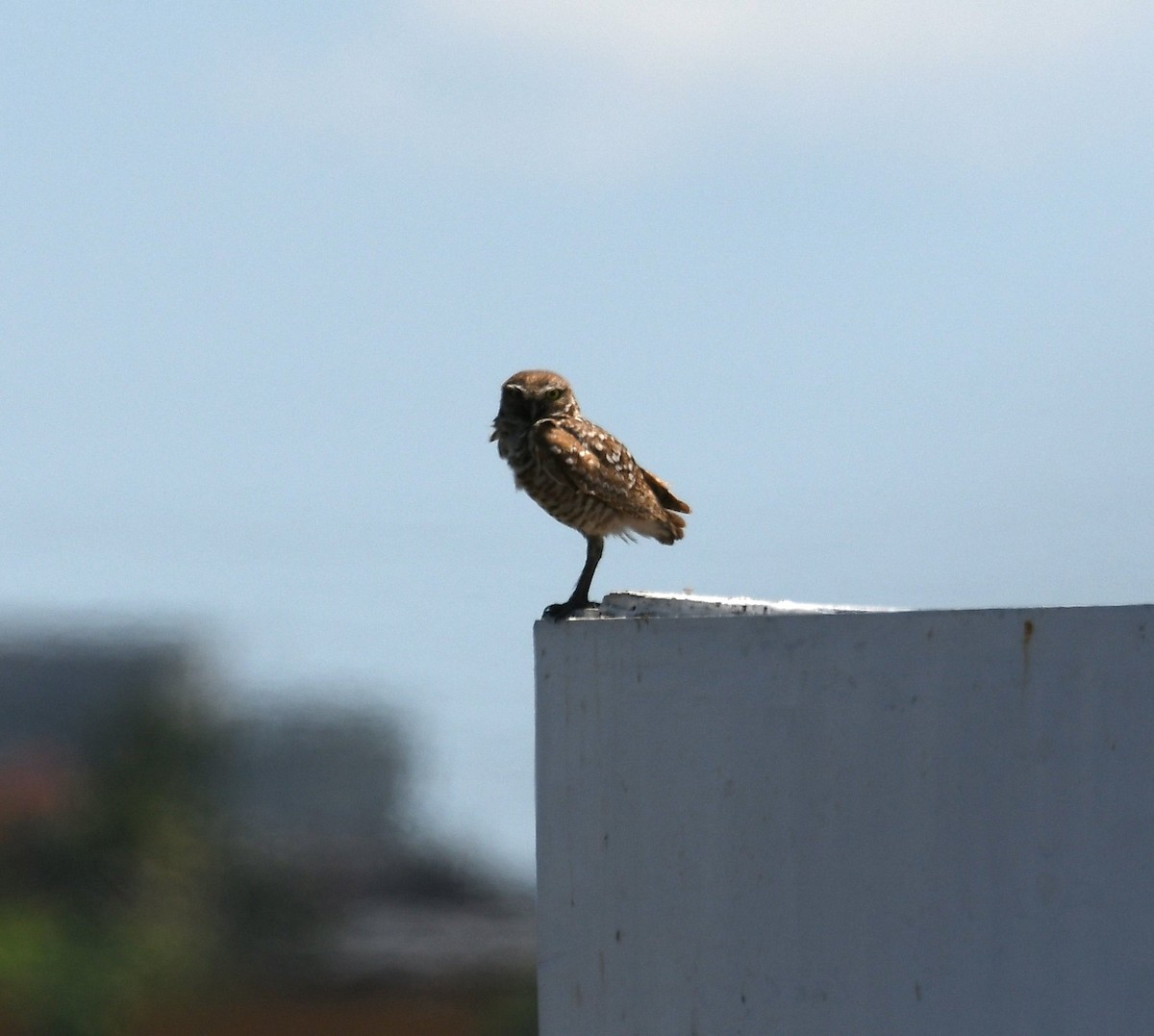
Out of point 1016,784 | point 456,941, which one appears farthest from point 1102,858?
point 456,941

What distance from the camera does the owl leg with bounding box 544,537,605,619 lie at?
5.60 meters

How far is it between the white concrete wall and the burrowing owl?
2.01 m

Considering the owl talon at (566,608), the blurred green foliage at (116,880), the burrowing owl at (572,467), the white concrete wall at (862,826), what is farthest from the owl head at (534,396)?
the blurred green foliage at (116,880)

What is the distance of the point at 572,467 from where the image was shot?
20.2 ft

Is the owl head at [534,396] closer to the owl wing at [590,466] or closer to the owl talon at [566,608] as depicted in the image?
the owl wing at [590,466]

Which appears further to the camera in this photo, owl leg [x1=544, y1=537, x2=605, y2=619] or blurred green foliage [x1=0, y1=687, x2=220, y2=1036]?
blurred green foliage [x1=0, y1=687, x2=220, y2=1036]

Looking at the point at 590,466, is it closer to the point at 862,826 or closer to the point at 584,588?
the point at 584,588

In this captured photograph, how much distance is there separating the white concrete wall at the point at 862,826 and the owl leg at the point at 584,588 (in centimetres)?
138

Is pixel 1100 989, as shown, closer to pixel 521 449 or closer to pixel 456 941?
pixel 521 449

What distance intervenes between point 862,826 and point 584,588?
8.42ft

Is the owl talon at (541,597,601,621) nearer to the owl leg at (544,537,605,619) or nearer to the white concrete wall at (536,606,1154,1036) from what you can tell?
the owl leg at (544,537,605,619)

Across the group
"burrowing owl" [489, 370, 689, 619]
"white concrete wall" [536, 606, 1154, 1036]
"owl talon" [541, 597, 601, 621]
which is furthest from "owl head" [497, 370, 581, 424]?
"white concrete wall" [536, 606, 1154, 1036]

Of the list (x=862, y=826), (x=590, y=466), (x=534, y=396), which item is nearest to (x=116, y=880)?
(x=534, y=396)

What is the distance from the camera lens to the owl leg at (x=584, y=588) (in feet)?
18.4
